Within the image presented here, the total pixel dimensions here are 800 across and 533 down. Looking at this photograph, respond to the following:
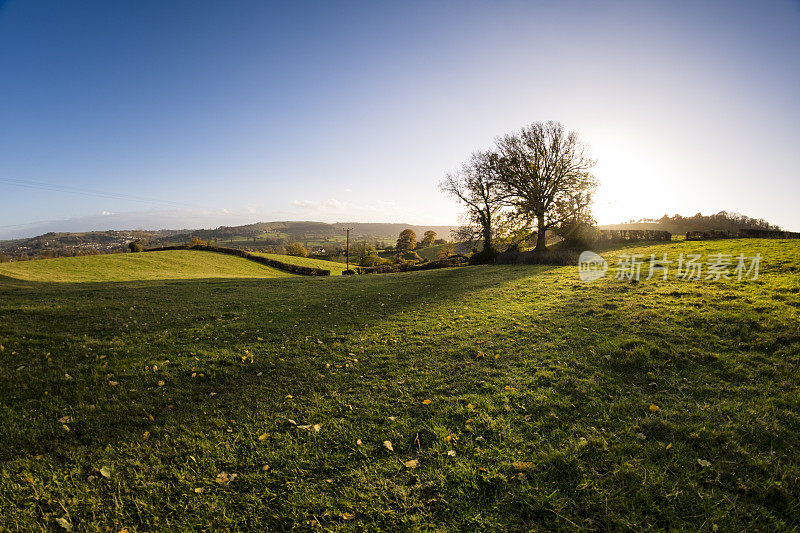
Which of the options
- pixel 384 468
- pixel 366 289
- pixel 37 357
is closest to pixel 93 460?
pixel 384 468

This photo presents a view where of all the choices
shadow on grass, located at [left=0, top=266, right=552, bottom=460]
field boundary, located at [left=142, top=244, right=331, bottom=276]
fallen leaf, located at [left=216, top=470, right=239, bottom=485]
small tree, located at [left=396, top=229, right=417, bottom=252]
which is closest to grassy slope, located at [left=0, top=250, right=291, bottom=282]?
field boundary, located at [left=142, top=244, right=331, bottom=276]

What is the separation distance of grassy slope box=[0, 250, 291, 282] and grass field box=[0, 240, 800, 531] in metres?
22.3

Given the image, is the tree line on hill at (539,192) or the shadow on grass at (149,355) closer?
the shadow on grass at (149,355)

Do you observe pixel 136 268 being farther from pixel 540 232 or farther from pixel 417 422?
pixel 540 232

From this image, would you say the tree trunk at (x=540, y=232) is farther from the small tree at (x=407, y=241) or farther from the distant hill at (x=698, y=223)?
the small tree at (x=407, y=241)

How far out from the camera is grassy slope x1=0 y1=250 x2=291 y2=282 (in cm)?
2638

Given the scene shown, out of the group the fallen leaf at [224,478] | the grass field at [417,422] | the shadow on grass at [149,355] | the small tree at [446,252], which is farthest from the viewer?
the small tree at [446,252]

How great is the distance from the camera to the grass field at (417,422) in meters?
3.32

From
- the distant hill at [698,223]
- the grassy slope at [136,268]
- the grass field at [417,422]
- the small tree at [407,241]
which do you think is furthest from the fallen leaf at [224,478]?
the small tree at [407,241]

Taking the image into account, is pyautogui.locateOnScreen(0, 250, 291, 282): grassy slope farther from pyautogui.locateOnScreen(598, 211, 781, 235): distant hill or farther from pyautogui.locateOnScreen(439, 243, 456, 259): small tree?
pyautogui.locateOnScreen(598, 211, 781, 235): distant hill

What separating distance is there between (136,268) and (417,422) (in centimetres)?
4008

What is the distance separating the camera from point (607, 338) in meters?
7.71

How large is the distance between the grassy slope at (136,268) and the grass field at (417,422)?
73.3 feet

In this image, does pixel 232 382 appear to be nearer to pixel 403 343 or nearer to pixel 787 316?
pixel 403 343
